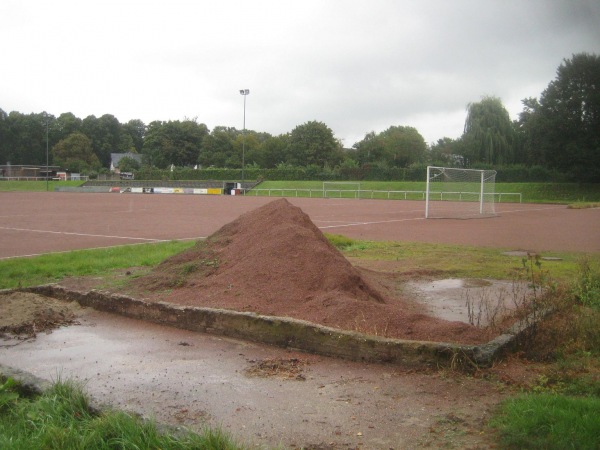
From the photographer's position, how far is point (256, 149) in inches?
4131

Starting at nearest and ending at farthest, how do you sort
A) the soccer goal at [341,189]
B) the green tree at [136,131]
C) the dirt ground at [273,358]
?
the dirt ground at [273,358]
the soccer goal at [341,189]
the green tree at [136,131]

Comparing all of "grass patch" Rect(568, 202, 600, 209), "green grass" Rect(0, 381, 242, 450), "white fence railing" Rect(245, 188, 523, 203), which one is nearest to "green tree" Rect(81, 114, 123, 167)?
"white fence railing" Rect(245, 188, 523, 203)

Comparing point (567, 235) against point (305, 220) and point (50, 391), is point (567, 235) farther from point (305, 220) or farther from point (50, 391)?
point (50, 391)

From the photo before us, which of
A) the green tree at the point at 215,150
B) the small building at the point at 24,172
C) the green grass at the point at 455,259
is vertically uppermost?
the green tree at the point at 215,150

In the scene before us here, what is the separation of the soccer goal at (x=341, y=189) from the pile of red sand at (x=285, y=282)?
49.6 metres

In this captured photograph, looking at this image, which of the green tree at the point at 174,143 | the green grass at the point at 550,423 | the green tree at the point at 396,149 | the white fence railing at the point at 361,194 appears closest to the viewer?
the green grass at the point at 550,423

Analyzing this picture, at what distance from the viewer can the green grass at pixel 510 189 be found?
101ft

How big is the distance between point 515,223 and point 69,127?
103950 millimetres

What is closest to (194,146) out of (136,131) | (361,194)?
(136,131)

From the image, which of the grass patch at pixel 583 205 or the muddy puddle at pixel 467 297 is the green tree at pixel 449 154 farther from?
the muddy puddle at pixel 467 297

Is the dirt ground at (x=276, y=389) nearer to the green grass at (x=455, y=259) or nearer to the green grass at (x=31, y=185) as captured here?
the green grass at (x=455, y=259)

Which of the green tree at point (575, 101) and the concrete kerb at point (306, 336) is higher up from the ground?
the green tree at point (575, 101)

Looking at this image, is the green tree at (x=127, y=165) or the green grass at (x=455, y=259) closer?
the green grass at (x=455, y=259)

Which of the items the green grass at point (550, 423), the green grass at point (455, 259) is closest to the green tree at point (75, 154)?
the green grass at point (455, 259)
